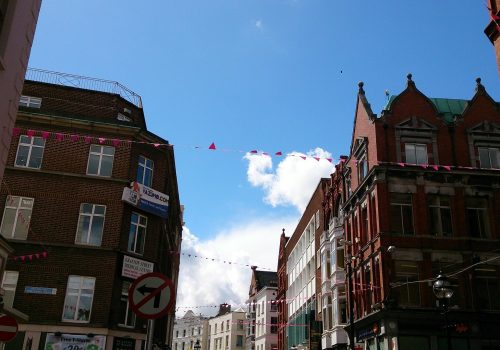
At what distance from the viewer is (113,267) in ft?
86.1

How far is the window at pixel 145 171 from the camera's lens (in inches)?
1143

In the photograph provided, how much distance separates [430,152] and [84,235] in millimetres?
19429

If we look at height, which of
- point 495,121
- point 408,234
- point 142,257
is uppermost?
point 495,121

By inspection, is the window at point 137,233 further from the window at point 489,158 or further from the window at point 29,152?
the window at point 489,158

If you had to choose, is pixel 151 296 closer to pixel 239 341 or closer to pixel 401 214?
pixel 401 214

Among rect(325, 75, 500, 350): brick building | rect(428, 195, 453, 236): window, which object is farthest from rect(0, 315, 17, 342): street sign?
rect(428, 195, 453, 236): window

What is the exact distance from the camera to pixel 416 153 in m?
31.3

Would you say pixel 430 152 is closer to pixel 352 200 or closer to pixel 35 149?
pixel 352 200

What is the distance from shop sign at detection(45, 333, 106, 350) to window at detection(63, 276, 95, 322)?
0.83m

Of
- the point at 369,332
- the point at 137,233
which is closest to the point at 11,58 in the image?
the point at 137,233

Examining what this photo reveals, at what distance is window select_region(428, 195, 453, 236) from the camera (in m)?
30.0

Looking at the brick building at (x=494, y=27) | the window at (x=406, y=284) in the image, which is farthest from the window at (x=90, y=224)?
the brick building at (x=494, y=27)

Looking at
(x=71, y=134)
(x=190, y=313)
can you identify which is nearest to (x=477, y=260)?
(x=71, y=134)

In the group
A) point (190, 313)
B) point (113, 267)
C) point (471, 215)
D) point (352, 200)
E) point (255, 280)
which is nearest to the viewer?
point (113, 267)
